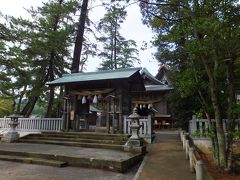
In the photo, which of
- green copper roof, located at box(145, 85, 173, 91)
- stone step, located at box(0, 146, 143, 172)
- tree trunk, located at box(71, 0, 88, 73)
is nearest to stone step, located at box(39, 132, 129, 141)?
stone step, located at box(0, 146, 143, 172)

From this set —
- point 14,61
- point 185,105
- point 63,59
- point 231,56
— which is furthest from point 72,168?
point 63,59

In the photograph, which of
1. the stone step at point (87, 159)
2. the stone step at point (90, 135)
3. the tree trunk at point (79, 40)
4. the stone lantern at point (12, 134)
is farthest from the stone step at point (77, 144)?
the tree trunk at point (79, 40)

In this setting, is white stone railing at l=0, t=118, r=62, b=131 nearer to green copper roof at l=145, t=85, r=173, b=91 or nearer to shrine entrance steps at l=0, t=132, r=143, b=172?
shrine entrance steps at l=0, t=132, r=143, b=172

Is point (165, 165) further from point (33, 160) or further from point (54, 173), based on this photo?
point (33, 160)

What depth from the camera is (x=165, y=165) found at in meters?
7.59

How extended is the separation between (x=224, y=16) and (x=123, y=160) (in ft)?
18.4

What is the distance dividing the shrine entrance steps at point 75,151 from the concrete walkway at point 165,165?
0.70 m

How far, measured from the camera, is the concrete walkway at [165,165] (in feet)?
20.8

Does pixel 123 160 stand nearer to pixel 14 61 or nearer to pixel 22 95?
pixel 14 61

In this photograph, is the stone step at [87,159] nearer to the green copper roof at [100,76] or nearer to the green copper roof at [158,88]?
the green copper roof at [100,76]

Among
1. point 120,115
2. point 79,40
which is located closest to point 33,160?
point 120,115

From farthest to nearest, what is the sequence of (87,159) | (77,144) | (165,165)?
(77,144) < (87,159) < (165,165)

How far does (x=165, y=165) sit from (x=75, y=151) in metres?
3.92

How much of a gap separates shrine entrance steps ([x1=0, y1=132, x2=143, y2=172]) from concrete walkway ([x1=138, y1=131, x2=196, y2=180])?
70 centimetres
